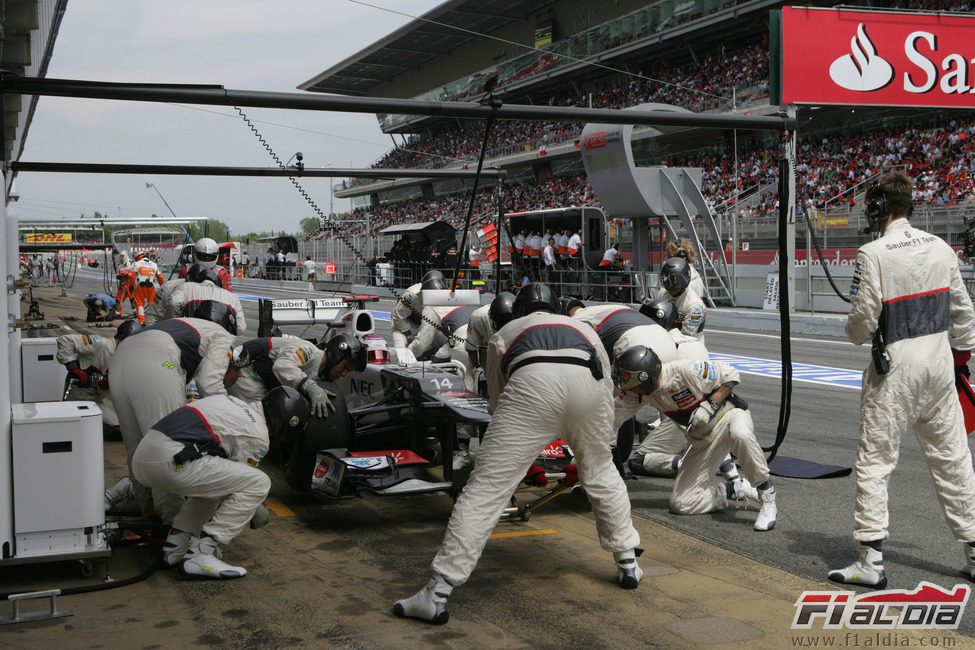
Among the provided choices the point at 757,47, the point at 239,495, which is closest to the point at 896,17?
the point at 757,47

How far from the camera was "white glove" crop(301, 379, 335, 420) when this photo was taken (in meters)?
6.72

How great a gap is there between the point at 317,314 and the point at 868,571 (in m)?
6.67

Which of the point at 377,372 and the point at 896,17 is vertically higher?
the point at 896,17

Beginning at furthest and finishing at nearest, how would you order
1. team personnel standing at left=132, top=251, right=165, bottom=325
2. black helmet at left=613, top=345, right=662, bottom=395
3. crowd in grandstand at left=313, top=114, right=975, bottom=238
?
crowd in grandstand at left=313, top=114, right=975, bottom=238 < team personnel standing at left=132, top=251, right=165, bottom=325 < black helmet at left=613, top=345, right=662, bottom=395

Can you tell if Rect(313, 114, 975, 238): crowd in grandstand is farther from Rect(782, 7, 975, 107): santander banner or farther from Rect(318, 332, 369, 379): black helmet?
Rect(318, 332, 369, 379): black helmet

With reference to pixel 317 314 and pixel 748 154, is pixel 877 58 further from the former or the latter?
pixel 317 314

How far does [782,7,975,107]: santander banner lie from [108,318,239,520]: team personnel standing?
18561mm

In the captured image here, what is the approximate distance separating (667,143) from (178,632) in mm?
37559

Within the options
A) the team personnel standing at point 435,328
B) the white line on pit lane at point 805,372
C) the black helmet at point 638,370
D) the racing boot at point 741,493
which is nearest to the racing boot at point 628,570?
the black helmet at point 638,370

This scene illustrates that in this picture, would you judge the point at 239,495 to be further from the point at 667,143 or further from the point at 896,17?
the point at 667,143

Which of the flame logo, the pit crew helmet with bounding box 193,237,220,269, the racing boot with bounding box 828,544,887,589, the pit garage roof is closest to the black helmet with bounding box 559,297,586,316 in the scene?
the racing boot with bounding box 828,544,887,589

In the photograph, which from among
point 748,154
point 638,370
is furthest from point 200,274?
point 748,154

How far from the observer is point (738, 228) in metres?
24.1

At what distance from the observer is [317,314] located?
10.3m
